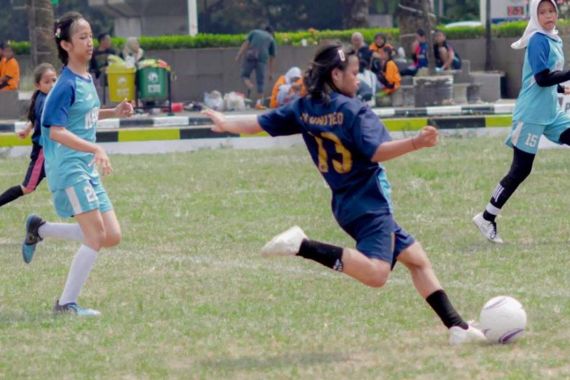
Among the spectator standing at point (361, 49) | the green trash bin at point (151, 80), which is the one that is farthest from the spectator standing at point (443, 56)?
the green trash bin at point (151, 80)

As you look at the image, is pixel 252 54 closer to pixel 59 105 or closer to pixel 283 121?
pixel 59 105

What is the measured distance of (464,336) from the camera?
22.4 feet

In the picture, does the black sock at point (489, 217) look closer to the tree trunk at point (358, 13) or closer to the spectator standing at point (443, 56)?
the spectator standing at point (443, 56)

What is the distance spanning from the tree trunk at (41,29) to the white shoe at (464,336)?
18.5 m

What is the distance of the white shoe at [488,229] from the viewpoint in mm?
10422

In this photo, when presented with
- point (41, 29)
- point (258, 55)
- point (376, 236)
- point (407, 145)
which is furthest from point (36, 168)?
point (258, 55)

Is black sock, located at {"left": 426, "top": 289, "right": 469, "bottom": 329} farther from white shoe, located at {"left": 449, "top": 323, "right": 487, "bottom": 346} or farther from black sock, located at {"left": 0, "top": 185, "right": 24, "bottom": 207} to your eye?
black sock, located at {"left": 0, "top": 185, "right": 24, "bottom": 207}

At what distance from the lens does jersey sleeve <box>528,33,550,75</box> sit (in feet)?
33.2

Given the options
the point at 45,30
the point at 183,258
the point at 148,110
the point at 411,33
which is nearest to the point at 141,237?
the point at 183,258

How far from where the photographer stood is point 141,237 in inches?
444

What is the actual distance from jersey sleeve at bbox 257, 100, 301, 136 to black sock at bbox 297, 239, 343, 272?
65 centimetres

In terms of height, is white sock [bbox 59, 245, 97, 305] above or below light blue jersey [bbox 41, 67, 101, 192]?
below

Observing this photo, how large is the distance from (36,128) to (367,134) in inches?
200

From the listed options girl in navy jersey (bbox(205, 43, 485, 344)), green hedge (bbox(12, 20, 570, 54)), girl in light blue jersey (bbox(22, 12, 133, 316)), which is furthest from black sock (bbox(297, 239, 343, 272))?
green hedge (bbox(12, 20, 570, 54))
